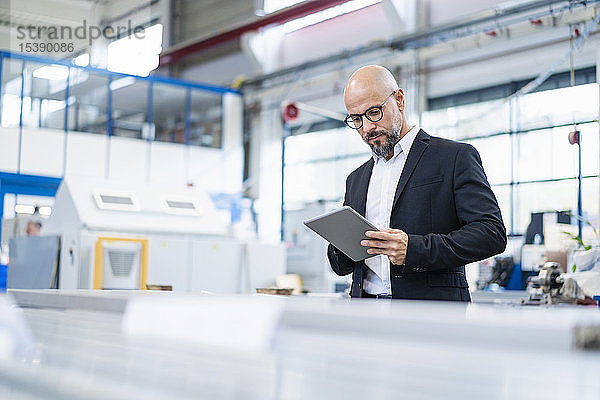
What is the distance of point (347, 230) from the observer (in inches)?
84.1

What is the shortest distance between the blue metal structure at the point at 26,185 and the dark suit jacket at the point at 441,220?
8.42m

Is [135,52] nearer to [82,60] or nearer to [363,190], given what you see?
[82,60]

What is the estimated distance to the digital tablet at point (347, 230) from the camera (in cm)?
210

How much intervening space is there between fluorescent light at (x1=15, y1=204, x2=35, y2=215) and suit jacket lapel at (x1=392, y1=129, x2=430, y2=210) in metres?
8.54

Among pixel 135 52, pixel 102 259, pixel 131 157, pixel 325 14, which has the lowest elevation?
pixel 102 259

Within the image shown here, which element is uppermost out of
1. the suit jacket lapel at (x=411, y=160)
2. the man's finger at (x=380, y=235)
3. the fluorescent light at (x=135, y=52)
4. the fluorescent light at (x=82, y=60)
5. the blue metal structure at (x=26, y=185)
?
the fluorescent light at (x=135, y=52)

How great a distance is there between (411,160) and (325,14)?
930cm

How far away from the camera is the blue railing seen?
9.95 m

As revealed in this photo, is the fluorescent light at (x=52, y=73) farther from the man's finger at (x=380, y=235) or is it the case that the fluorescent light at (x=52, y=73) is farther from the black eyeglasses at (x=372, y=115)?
the man's finger at (x=380, y=235)

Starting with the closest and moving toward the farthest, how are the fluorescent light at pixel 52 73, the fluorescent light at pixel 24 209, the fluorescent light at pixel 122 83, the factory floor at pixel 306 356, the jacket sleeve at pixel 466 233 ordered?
the factory floor at pixel 306 356 < the jacket sleeve at pixel 466 233 < the fluorescent light at pixel 24 209 < the fluorescent light at pixel 52 73 < the fluorescent light at pixel 122 83

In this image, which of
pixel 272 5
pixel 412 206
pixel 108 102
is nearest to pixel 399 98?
pixel 412 206

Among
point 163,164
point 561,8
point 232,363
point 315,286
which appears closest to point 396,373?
point 232,363

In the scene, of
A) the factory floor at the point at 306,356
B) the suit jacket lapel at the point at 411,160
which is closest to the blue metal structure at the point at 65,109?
the suit jacket lapel at the point at 411,160

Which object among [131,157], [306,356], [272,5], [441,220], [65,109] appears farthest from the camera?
[272,5]
